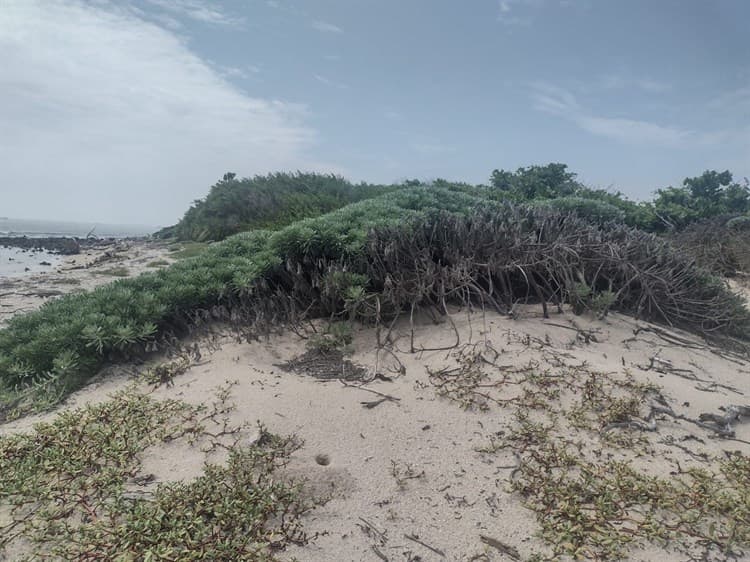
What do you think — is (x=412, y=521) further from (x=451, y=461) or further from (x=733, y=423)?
(x=733, y=423)

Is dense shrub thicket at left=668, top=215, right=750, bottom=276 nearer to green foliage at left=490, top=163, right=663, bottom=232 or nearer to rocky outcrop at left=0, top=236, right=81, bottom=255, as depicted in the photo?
green foliage at left=490, top=163, right=663, bottom=232

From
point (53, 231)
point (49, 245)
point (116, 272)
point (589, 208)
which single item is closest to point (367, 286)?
point (589, 208)

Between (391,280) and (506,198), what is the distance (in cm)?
679

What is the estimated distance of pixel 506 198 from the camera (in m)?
10.3

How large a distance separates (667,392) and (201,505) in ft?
10.4

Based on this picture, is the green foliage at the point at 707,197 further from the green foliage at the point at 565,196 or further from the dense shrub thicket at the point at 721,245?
the dense shrub thicket at the point at 721,245

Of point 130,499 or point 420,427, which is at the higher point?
point 420,427

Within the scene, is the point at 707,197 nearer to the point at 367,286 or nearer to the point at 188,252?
the point at 367,286

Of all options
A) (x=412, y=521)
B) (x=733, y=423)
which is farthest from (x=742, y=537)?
(x=412, y=521)

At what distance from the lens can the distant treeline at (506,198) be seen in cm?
1062

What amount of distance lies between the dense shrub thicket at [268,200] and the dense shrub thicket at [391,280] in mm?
5232

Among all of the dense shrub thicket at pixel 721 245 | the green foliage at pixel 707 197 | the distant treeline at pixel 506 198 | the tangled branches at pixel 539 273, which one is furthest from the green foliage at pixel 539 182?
the tangled branches at pixel 539 273

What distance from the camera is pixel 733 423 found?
9.28ft

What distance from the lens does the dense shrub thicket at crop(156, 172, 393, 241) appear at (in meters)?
11.4
